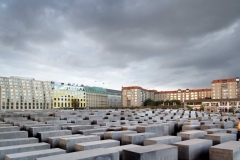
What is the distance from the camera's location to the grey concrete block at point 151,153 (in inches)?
184

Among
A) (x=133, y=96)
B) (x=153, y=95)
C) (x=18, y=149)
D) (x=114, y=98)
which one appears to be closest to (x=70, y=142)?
(x=18, y=149)

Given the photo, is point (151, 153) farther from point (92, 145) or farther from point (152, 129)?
point (152, 129)

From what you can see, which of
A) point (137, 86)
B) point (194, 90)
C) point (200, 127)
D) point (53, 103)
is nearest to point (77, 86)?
point (53, 103)

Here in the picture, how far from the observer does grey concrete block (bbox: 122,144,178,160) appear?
468 cm

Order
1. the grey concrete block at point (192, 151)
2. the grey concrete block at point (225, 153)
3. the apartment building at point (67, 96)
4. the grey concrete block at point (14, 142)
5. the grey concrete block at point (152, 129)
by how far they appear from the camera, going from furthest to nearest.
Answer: the apartment building at point (67, 96) < the grey concrete block at point (152, 129) < the grey concrete block at point (14, 142) < the grey concrete block at point (192, 151) < the grey concrete block at point (225, 153)

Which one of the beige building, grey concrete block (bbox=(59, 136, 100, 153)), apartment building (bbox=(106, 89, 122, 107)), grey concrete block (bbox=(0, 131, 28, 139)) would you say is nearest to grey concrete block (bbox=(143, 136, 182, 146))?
grey concrete block (bbox=(59, 136, 100, 153))

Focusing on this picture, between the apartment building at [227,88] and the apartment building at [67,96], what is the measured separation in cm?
8529

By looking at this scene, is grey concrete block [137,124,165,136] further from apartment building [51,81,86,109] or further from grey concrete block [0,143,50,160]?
apartment building [51,81,86,109]

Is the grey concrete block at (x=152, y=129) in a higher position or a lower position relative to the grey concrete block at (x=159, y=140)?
lower

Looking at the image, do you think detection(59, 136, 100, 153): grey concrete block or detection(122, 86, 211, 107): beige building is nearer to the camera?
detection(59, 136, 100, 153): grey concrete block

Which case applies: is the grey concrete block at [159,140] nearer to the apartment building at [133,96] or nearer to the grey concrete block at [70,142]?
the grey concrete block at [70,142]

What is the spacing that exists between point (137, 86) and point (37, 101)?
68.9 meters

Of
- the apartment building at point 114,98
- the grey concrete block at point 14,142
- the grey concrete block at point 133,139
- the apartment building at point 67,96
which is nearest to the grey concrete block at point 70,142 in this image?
the grey concrete block at point 14,142

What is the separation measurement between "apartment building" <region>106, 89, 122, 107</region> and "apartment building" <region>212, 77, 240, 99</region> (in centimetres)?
7216
